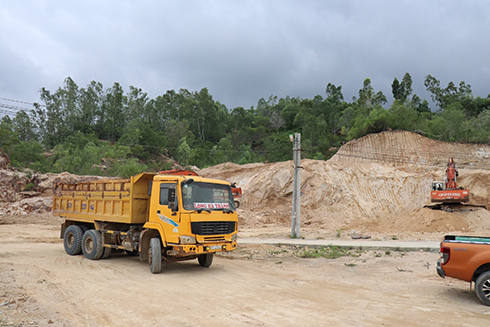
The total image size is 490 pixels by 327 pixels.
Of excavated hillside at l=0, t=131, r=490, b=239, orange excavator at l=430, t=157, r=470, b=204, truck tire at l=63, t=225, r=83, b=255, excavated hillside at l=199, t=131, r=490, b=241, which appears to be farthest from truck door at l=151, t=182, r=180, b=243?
orange excavator at l=430, t=157, r=470, b=204

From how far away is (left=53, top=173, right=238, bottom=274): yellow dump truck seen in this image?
→ 1016cm

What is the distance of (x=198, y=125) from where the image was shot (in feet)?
271

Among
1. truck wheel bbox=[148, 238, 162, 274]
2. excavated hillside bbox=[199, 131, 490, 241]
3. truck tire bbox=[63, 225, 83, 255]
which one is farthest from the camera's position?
excavated hillside bbox=[199, 131, 490, 241]

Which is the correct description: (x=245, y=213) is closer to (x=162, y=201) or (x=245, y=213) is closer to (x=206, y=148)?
(x=162, y=201)

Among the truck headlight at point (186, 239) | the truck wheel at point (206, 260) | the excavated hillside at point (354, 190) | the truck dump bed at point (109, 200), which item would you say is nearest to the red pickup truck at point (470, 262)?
the truck headlight at point (186, 239)

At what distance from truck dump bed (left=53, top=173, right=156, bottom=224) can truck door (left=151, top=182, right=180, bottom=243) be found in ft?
3.40

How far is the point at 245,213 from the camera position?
3098 cm

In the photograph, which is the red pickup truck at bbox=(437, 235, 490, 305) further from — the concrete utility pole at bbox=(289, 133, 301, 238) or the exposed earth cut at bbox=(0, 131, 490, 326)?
the concrete utility pole at bbox=(289, 133, 301, 238)

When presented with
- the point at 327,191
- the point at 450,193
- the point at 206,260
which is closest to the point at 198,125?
the point at 327,191

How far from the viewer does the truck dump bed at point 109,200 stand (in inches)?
455

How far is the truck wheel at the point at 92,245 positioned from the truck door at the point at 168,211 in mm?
3347

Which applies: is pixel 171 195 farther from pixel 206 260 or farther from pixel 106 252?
pixel 106 252

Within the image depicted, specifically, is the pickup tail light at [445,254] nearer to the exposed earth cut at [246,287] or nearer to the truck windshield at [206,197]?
the exposed earth cut at [246,287]

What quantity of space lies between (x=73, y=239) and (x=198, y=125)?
6986 cm
